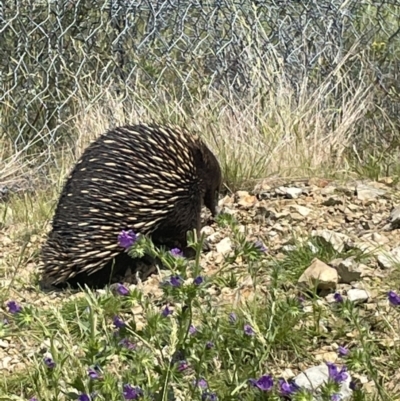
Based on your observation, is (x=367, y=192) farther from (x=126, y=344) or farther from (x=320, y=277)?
(x=126, y=344)

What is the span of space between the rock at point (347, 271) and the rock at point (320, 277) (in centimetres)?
4

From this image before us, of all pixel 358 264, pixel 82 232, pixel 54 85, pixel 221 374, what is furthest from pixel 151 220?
pixel 54 85

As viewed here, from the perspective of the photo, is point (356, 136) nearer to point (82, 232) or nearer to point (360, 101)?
point (360, 101)

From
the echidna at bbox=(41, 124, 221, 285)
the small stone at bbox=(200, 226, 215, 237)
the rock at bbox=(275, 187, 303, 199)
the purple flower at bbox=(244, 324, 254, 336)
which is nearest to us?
the purple flower at bbox=(244, 324, 254, 336)

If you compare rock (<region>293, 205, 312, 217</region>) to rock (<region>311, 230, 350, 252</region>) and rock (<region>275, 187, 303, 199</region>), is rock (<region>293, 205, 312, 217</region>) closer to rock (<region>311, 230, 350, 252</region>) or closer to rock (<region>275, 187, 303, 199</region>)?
rock (<region>275, 187, 303, 199</region>)

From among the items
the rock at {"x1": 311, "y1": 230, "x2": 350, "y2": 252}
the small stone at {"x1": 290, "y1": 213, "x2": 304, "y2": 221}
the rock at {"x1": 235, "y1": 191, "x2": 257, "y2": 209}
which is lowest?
the rock at {"x1": 235, "y1": 191, "x2": 257, "y2": 209}

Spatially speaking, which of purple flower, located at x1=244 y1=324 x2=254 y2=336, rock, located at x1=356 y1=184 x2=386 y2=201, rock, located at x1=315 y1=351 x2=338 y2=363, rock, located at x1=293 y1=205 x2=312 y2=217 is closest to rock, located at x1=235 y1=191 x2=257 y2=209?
rock, located at x1=293 y1=205 x2=312 y2=217

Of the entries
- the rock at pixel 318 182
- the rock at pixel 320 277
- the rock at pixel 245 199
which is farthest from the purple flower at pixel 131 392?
the rock at pixel 318 182

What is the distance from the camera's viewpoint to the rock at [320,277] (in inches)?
107

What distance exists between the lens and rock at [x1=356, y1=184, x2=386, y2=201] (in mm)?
3684

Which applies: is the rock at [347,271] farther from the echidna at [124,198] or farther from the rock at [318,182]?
the rock at [318,182]

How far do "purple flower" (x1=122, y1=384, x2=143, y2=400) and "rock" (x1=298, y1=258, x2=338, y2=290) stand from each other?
115 centimetres

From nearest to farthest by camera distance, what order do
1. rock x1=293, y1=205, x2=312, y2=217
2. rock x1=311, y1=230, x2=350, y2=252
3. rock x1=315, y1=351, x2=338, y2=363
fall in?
1. rock x1=315, y1=351, x2=338, y2=363
2. rock x1=311, y1=230, x2=350, y2=252
3. rock x1=293, y1=205, x2=312, y2=217

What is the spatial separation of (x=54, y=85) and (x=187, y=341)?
4208mm
